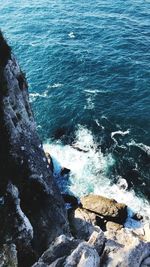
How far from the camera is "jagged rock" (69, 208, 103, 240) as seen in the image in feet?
161

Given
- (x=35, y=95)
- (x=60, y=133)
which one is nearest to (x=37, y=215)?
(x=60, y=133)

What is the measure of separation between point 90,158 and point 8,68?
87.0 ft

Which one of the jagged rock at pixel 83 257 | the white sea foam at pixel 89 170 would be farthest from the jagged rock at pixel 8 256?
the white sea foam at pixel 89 170

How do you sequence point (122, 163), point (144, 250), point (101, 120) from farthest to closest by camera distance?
point (101, 120) < point (122, 163) < point (144, 250)

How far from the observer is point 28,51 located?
92.4m

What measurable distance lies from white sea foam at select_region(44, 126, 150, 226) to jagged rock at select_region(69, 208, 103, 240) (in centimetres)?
557

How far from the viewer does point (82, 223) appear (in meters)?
51.2

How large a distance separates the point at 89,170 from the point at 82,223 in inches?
549

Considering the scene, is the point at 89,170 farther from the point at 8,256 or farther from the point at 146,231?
the point at 8,256

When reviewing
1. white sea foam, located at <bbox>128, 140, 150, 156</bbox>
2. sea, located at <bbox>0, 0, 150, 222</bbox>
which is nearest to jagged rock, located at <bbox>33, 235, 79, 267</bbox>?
sea, located at <bbox>0, 0, 150, 222</bbox>

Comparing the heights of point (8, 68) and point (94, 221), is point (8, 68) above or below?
above

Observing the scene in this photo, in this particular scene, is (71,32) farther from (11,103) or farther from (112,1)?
(11,103)

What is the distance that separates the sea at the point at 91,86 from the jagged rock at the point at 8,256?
26811 mm

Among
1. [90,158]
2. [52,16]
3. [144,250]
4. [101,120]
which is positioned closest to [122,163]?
[90,158]
